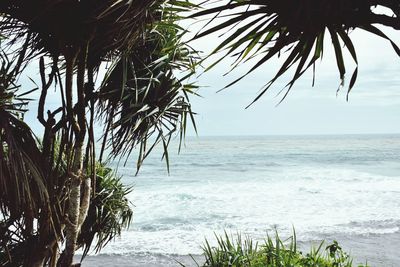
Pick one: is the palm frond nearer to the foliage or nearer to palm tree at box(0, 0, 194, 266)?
palm tree at box(0, 0, 194, 266)

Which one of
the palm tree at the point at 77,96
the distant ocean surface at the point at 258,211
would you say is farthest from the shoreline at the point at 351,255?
the palm tree at the point at 77,96

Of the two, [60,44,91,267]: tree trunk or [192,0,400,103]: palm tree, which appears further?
[60,44,91,267]: tree trunk

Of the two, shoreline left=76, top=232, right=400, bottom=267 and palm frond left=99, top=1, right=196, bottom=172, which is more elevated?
palm frond left=99, top=1, right=196, bottom=172

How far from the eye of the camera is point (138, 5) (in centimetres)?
238

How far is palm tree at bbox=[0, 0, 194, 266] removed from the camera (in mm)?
2471

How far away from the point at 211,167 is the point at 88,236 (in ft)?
81.9

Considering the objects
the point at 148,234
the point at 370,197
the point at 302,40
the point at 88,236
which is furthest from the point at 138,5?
the point at 370,197

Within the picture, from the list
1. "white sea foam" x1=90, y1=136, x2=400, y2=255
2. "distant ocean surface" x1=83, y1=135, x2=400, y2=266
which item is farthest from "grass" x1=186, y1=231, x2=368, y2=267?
"white sea foam" x1=90, y1=136, x2=400, y2=255

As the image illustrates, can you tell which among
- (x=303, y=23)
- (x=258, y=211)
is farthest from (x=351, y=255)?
(x=303, y=23)

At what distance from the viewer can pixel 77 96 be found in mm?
2967

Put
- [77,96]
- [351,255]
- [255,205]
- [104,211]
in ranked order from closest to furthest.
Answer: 1. [77,96]
2. [104,211]
3. [351,255]
4. [255,205]

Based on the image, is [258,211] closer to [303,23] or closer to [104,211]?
[104,211]

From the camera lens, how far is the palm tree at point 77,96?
2471 mm

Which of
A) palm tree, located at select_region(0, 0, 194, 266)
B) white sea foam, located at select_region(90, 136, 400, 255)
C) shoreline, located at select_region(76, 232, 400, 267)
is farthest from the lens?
white sea foam, located at select_region(90, 136, 400, 255)
